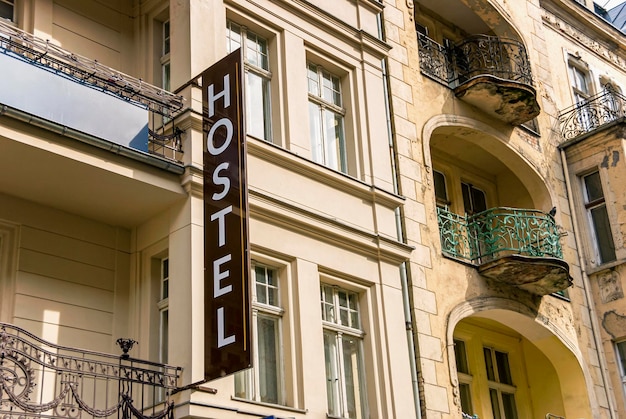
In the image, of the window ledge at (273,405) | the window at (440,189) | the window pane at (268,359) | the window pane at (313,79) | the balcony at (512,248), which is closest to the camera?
the window ledge at (273,405)

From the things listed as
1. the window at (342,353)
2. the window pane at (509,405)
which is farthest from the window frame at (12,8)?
the window pane at (509,405)

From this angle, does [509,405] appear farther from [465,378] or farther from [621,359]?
[621,359]

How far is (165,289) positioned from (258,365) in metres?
1.50

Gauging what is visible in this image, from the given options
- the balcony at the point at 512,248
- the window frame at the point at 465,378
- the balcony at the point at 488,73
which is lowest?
the window frame at the point at 465,378

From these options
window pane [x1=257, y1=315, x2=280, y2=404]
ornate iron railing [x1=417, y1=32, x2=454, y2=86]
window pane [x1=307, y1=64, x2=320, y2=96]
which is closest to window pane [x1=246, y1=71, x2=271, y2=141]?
window pane [x1=307, y1=64, x2=320, y2=96]

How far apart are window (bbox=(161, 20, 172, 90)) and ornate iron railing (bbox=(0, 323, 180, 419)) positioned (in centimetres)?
402

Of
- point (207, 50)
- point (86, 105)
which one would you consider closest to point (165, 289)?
point (86, 105)

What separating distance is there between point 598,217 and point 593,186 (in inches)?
26.6

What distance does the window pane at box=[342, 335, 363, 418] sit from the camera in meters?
12.9

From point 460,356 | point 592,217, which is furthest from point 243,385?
point 592,217

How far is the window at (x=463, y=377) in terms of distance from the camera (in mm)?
16672

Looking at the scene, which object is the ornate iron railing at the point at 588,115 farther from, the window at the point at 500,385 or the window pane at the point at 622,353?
the window at the point at 500,385

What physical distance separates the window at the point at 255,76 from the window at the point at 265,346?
219 centimetres

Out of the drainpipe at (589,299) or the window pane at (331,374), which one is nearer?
the window pane at (331,374)
